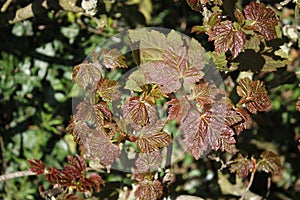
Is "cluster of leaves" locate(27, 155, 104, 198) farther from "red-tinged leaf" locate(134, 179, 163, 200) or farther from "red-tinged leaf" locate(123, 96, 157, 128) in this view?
"red-tinged leaf" locate(123, 96, 157, 128)

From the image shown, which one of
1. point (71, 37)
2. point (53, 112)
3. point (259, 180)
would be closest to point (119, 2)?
point (71, 37)

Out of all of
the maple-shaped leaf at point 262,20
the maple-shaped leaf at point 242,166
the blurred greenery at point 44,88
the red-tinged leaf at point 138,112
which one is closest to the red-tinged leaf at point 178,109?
the red-tinged leaf at point 138,112

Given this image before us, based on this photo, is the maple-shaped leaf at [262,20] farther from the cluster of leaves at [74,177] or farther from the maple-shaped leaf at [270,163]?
the cluster of leaves at [74,177]

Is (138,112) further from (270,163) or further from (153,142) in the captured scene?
(270,163)

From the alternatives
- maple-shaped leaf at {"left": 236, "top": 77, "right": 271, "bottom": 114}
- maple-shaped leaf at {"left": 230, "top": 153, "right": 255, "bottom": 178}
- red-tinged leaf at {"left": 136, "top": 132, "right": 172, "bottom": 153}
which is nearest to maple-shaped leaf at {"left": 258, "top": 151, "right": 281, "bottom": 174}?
maple-shaped leaf at {"left": 230, "top": 153, "right": 255, "bottom": 178}

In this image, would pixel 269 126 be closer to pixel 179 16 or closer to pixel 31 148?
pixel 179 16

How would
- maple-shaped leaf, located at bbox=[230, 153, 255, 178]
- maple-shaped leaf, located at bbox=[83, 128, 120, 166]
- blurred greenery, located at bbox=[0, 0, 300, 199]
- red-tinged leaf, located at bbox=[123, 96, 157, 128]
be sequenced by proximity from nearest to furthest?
red-tinged leaf, located at bbox=[123, 96, 157, 128] → maple-shaped leaf, located at bbox=[83, 128, 120, 166] → maple-shaped leaf, located at bbox=[230, 153, 255, 178] → blurred greenery, located at bbox=[0, 0, 300, 199]

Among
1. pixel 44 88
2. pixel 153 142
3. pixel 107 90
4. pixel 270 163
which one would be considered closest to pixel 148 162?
pixel 153 142
